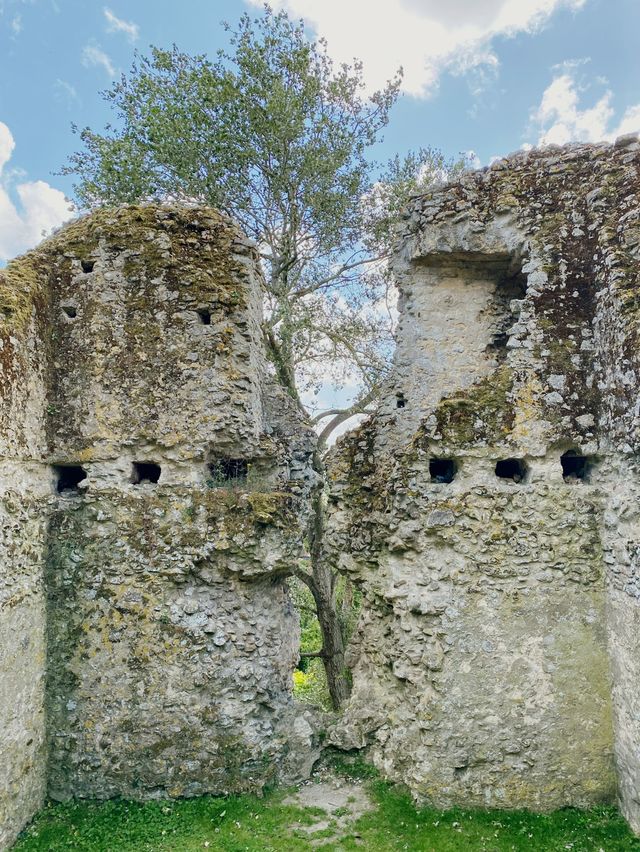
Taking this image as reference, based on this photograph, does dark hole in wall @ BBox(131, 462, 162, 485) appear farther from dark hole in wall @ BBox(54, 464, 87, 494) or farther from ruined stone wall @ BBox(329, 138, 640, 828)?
ruined stone wall @ BBox(329, 138, 640, 828)

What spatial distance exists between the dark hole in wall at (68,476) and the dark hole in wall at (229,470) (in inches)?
65.5

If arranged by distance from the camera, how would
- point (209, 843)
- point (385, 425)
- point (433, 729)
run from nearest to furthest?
point (209, 843) → point (433, 729) → point (385, 425)

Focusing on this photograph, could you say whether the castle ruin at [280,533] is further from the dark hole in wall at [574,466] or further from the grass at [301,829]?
the grass at [301,829]

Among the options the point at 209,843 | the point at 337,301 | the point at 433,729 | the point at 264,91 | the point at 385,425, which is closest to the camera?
the point at 209,843

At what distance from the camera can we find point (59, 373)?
7164 mm

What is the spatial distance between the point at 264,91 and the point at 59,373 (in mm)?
8913

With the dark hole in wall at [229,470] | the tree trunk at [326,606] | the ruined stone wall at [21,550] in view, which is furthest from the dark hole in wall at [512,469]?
the tree trunk at [326,606]

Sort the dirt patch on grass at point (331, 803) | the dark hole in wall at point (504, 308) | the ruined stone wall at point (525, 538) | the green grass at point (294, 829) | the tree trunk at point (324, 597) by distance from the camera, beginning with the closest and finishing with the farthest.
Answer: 1. the green grass at point (294, 829)
2. the dirt patch on grass at point (331, 803)
3. the ruined stone wall at point (525, 538)
4. the dark hole in wall at point (504, 308)
5. the tree trunk at point (324, 597)

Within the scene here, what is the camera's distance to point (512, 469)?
7.16m

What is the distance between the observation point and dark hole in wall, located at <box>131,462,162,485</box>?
23.7 feet

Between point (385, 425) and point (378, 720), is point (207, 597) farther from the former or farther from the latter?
point (385, 425)

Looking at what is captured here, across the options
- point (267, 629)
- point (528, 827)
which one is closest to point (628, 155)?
point (267, 629)

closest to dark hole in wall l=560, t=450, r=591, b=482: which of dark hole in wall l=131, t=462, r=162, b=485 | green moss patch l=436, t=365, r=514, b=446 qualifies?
green moss patch l=436, t=365, r=514, b=446

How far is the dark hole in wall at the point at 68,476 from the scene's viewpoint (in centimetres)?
721
